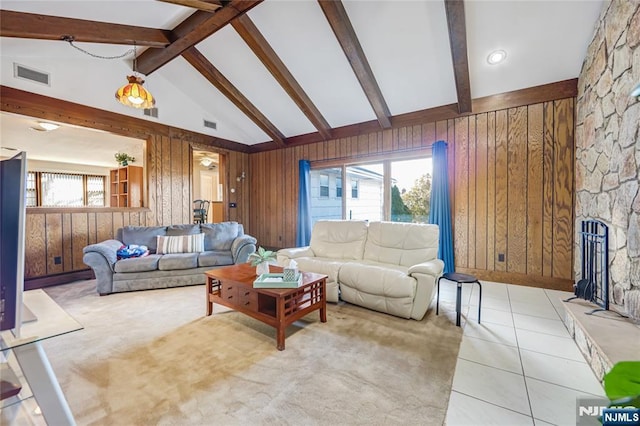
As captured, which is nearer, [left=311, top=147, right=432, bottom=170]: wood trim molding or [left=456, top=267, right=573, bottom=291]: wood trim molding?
[left=456, top=267, right=573, bottom=291]: wood trim molding

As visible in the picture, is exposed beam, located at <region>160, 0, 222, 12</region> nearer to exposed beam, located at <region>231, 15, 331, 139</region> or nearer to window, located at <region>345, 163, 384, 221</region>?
exposed beam, located at <region>231, 15, 331, 139</region>

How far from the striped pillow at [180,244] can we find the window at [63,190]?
4.22 m

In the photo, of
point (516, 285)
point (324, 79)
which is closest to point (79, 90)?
point (324, 79)

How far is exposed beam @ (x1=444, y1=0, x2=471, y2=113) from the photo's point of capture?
2537 millimetres

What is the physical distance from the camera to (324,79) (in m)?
4.03

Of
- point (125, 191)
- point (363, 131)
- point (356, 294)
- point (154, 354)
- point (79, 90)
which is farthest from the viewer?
point (125, 191)

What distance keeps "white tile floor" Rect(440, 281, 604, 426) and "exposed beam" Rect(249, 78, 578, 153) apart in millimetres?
2631

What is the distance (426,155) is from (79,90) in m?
5.42

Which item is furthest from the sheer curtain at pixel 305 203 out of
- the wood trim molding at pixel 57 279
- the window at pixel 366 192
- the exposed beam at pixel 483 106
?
the wood trim molding at pixel 57 279

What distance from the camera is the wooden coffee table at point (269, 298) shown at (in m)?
2.08

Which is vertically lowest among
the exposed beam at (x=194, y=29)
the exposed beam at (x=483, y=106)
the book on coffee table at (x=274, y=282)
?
the book on coffee table at (x=274, y=282)

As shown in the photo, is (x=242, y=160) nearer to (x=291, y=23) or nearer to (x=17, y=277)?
(x=291, y=23)

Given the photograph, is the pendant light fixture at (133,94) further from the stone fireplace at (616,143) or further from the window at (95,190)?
the window at (95,190)

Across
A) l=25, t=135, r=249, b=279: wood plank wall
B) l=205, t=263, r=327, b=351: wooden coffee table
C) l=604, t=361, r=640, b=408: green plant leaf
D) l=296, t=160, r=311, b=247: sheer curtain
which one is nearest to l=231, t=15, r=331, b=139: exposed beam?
l=296, t=160, r=311, b=247: sheer curtain
